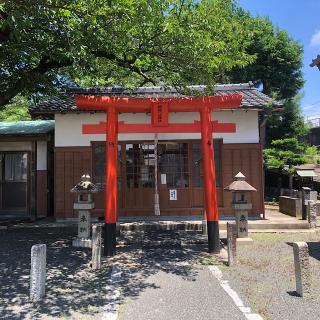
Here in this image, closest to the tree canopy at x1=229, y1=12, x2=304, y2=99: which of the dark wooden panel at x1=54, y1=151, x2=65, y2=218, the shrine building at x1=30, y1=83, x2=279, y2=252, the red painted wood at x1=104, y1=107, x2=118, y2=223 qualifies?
the shrine building at x1=30, y1=83, x2=279, y2=252

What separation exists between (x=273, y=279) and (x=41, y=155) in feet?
34.2

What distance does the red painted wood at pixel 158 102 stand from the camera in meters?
9.89

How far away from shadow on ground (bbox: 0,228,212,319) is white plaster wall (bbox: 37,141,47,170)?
3.23m

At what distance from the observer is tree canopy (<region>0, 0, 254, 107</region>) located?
7582 millimetres

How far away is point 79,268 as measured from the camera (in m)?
8.38

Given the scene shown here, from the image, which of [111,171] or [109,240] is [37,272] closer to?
[109,240]

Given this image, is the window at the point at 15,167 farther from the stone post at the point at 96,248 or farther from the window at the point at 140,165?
the stone post at the point at 96,248

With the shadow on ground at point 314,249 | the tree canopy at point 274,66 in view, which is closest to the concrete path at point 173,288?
the shadow on ground at point 314,249

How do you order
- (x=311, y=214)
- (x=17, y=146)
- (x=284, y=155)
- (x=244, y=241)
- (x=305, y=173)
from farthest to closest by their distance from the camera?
1. (x=284, y=155)
2. (x=305, y=173)
3. (x=17, y=146)
4. (x=311, y=214)
5. (x=244, y=241)

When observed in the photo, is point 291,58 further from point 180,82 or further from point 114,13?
point 114,13

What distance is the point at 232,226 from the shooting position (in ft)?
27.8

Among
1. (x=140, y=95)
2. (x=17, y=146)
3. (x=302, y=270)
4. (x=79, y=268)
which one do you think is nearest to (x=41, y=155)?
(x=17, y=146)

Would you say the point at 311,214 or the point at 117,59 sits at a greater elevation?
the point at 117,59

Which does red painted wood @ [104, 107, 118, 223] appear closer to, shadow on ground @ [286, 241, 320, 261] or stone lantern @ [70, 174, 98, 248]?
stone lantern @ [70, 174, 98, 248]
